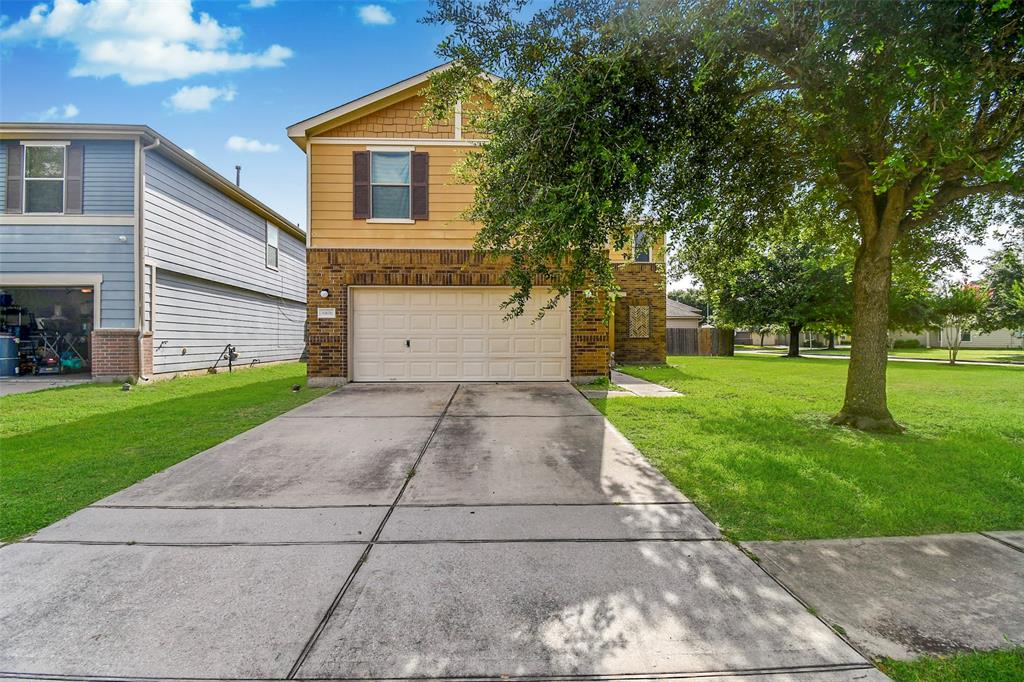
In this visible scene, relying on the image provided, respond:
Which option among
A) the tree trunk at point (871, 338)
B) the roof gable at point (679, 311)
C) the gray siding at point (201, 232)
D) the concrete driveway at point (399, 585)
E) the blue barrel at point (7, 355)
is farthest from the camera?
the roof gable at point (679, 311)

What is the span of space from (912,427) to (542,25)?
285 inches

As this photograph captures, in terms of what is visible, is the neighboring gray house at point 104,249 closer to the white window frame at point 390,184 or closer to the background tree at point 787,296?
the white window frame at point 390,184

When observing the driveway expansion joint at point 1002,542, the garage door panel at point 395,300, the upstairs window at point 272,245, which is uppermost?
the upstairs window at point 272,245

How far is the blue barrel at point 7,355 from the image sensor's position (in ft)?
35.1

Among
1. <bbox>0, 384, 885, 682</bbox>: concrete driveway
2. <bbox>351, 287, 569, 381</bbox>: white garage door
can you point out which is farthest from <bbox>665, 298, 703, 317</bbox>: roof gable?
<bbox>0, 384, 885, 682</bbox>: concrete driveway

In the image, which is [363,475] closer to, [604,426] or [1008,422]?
[604,426]

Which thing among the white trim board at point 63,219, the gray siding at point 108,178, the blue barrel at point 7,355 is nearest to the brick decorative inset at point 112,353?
the white trim board at point 63,219

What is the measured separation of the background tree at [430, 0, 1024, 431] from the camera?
3.85 metres

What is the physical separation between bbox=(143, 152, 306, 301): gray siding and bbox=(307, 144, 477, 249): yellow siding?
412 centimetres

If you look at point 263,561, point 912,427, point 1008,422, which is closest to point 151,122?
point 263,561

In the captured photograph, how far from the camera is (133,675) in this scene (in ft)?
6.29

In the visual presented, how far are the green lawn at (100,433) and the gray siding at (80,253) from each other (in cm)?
211

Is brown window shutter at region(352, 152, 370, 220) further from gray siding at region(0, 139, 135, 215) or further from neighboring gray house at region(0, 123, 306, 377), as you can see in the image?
gray siding at region(0, 139, 135, 215)

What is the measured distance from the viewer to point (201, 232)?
483 inches
